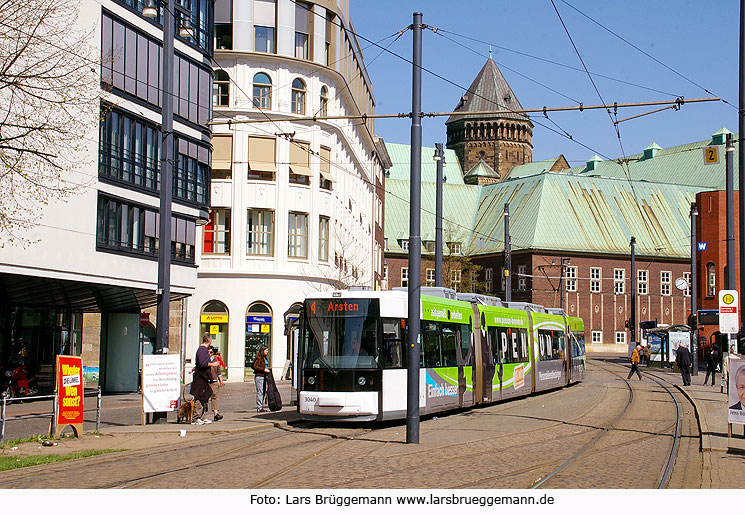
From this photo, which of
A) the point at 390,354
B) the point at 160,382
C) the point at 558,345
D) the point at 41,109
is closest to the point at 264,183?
the point at 558,345

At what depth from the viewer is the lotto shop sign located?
55.1 ft

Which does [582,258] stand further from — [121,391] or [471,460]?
[471,460]

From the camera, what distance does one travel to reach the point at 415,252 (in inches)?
645

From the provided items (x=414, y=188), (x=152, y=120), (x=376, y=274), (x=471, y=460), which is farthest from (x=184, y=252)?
(x=376, y=274)

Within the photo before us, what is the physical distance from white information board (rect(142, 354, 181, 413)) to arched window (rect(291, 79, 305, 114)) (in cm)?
2736

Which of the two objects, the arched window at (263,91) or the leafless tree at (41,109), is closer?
the leafless tree at (41,109)

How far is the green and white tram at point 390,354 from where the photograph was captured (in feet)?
62.6

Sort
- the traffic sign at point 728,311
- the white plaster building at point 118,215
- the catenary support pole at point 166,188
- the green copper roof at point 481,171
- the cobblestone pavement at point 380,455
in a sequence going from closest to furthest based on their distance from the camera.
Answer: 1. the cobblestone pavement at point 380,455
2. the catenary support pole at point 166,188
3. the traffic sign at point 728,311
4. the white plaster building at point 118,215
5. the green copper roof at point 481,171

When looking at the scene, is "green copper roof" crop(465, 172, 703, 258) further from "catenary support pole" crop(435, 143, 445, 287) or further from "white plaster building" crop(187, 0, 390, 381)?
"catenary support pole" crop(435, 143, 445, 287)

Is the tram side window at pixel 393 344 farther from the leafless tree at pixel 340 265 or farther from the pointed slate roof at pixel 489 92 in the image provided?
the pointed slate roof at pixel 489 92

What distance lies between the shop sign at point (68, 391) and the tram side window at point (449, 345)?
8.40 metres

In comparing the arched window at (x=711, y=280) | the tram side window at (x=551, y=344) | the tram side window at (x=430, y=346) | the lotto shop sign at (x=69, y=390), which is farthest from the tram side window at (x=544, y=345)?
the arched window at (x=711, y=280)

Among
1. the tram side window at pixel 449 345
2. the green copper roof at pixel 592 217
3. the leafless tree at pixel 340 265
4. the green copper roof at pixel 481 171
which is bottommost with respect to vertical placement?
the tram side window at pixel 449 345
